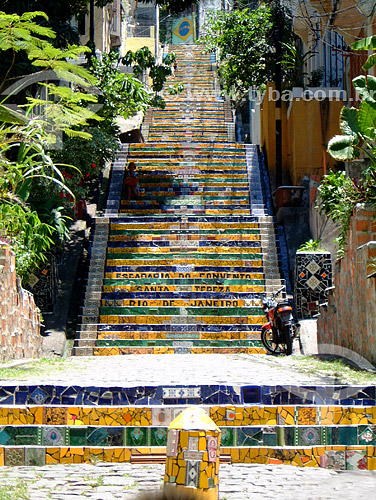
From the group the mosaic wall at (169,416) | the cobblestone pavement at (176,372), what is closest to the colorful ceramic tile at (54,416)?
the mosaic wall at (169,416)

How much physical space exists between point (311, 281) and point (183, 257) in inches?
116

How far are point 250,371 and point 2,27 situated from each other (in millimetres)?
7536

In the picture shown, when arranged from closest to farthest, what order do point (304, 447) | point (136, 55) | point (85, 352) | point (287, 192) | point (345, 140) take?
point (304, 447) < point (345, 140) < point (85, 352) < point (287, 192) < point (136, 55)

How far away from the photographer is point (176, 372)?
9.29 meters

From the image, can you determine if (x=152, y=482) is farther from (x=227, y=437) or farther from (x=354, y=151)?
(x=354, y=151)

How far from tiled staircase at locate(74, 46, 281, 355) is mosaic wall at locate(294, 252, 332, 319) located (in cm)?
82

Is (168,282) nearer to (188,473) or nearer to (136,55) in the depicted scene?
(136,55)

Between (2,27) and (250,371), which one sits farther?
(2,27)

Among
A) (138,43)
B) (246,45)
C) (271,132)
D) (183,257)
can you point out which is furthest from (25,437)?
(138,43)

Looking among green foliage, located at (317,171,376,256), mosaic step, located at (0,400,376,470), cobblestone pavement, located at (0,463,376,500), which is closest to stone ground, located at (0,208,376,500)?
cobblestone pavement, located at (0,463,376,500)

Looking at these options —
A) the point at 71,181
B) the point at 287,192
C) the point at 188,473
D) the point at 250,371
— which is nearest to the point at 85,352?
the point at 71,181

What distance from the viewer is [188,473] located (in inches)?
162

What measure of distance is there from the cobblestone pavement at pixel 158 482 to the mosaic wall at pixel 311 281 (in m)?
9.21

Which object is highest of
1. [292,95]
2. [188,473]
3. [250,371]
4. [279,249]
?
[292,95]
